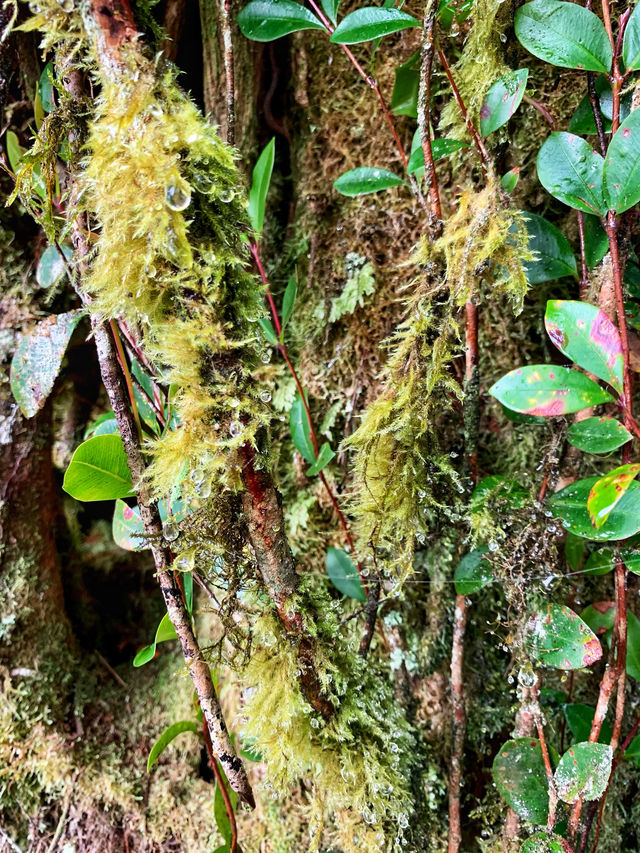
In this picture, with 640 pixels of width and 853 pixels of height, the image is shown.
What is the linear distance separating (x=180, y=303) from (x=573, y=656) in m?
0.72

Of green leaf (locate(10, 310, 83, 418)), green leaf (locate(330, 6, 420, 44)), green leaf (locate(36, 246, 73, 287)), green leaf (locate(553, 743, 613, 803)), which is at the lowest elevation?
green leaf (locate(553, 743, 613, 803))

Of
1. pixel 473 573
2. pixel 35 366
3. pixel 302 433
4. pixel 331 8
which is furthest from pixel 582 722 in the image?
pixel 331 8

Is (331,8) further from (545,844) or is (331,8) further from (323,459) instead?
(545,844)

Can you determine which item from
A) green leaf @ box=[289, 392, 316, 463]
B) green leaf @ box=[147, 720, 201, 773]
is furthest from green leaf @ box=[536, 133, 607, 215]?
green leaf @ box=[147, 720, 201, 773]

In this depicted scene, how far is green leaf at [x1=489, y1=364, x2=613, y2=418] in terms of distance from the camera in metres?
0.69

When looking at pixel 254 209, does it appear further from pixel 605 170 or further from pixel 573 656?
pixel 573 656

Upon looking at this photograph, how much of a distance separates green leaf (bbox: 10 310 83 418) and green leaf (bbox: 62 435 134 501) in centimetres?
30

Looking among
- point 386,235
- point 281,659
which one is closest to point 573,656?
point 281,659

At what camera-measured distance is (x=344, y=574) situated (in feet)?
3.19

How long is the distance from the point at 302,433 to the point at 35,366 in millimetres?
506

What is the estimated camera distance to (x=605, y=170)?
2.31ft

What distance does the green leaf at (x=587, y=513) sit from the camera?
70 cm

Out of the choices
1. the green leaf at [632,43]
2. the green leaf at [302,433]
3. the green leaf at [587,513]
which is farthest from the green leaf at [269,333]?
the green leaf at [632,43]

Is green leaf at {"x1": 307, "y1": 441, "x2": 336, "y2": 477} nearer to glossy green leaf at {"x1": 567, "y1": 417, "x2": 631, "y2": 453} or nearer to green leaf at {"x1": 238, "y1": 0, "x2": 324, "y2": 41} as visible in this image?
glossy green leaf at {"x1": 567, "y1": 417, "x2": 631, "y2": 453}
